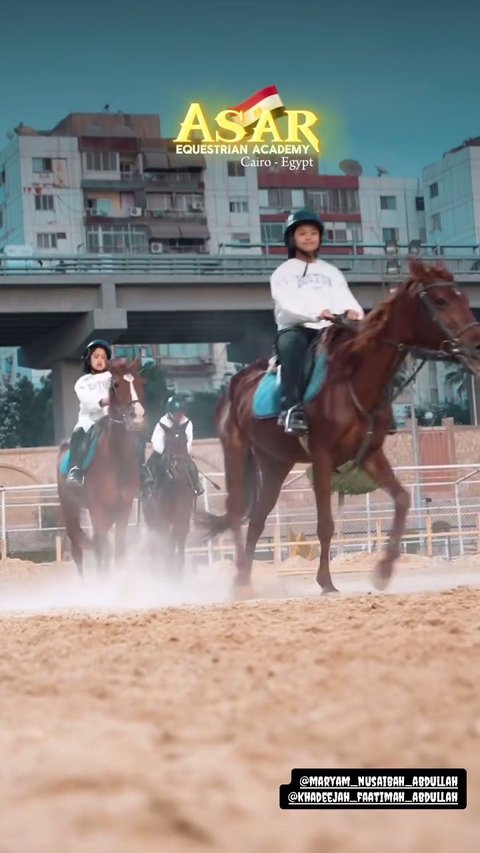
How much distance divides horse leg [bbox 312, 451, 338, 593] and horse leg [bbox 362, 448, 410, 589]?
0.36m

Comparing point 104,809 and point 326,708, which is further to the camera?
point 326,708

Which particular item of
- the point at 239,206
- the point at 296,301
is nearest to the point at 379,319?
the point at 296,301

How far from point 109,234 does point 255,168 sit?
13037mm

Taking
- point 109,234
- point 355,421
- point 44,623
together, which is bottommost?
point 44,623

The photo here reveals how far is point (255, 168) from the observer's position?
356 ft

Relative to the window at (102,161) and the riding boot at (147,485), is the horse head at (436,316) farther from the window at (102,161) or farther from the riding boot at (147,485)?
the window at (102,161)

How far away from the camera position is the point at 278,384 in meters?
12.0

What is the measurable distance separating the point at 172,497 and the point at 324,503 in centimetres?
764

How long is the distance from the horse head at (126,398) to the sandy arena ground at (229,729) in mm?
7759

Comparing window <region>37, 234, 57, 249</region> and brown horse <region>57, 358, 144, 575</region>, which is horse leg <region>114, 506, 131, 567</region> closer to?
brown horse <region>57, 358, 144, 575</region>

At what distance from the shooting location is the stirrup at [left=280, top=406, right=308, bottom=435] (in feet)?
37.6

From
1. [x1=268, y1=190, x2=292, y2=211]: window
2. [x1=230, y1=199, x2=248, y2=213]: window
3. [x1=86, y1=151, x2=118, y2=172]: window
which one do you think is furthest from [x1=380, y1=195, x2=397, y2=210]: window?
[x1=86, y1=151, x2=118, y2=172]: window

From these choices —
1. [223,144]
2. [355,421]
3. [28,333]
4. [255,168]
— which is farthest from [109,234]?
[355,421]

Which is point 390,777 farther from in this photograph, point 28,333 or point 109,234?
point 109,234
